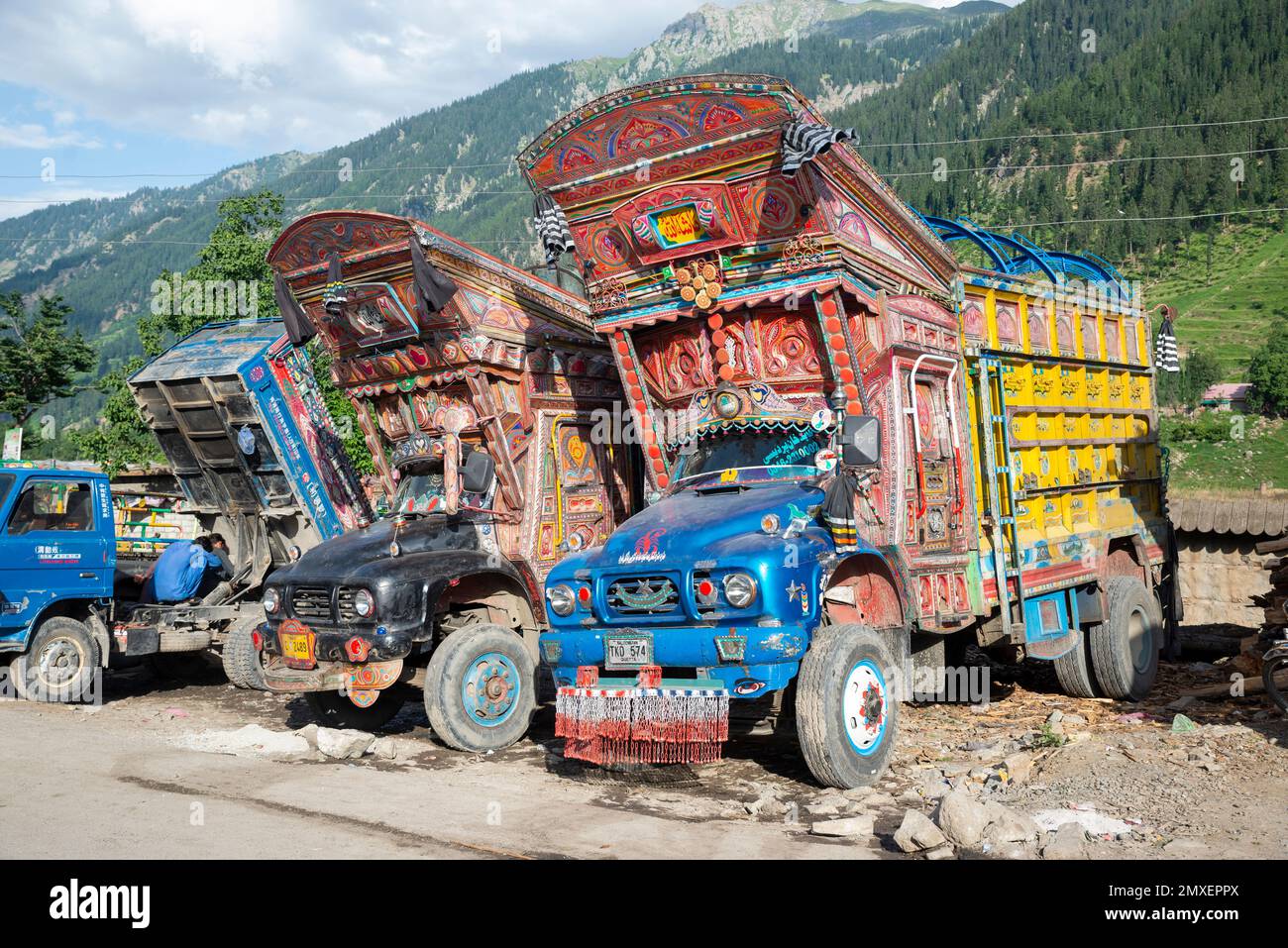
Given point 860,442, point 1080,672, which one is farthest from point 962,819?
point 1080,672

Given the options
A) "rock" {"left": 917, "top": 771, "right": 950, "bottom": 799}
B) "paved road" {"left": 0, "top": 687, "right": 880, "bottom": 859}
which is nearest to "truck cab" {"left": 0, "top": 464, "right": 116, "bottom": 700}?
"paved road" {"left": 0, "top": 687, "right": 880, "bottom": 859}

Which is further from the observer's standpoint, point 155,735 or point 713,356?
point 155,735

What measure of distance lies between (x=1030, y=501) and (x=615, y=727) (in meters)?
5.17

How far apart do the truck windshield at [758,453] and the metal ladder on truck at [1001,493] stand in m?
2.08

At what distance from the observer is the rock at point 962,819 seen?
18.1ft

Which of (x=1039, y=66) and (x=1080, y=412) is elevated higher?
(x=1039, y=66)

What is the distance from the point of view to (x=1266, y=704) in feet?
30.6

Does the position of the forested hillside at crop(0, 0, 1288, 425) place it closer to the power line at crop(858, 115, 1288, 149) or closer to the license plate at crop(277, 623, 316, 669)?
the power line at crop(858, 115, 1288, 149)

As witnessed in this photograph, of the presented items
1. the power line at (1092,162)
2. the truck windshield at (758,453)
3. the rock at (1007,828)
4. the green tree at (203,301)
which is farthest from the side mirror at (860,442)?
the power line at (1092,162)

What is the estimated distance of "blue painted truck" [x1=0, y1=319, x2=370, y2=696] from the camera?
11031 millimetres

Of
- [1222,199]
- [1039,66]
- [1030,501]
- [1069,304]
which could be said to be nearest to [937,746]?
[1030,501]

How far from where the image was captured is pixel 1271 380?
62938 mm

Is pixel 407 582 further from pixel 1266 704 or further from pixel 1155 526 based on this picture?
pixel 1155 526

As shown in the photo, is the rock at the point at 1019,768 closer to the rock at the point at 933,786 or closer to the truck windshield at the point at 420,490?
the rock at the point at 933,786
